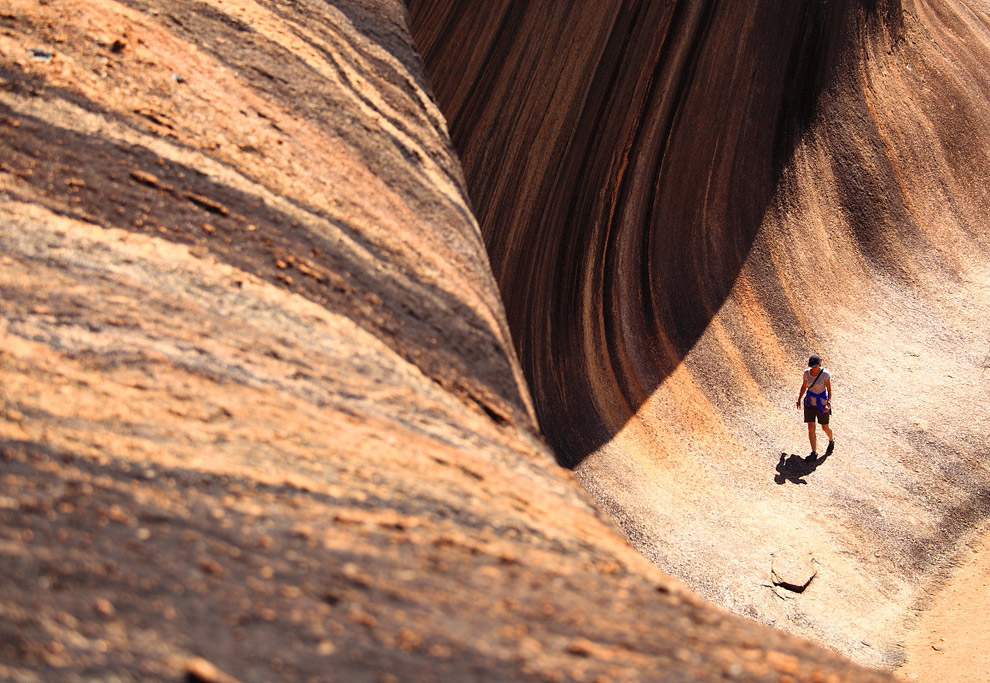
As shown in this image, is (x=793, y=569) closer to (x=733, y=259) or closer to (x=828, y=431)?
(x=828, y=431)

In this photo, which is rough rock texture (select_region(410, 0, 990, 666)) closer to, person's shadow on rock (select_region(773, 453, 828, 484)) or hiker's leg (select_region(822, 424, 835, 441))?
person's shadow on rock (select_region(773, 453, 828, 484))

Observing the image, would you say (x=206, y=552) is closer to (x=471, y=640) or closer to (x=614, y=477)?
(x=471, y=640)

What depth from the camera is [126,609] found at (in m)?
2.00

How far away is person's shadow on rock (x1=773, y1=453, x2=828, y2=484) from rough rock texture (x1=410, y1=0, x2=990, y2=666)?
3cm

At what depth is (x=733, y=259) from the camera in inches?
363

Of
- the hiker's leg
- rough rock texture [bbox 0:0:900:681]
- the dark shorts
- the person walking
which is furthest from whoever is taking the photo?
the hiker's leg

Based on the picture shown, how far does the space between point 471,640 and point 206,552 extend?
79cm

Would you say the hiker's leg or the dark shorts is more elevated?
the dark shorts

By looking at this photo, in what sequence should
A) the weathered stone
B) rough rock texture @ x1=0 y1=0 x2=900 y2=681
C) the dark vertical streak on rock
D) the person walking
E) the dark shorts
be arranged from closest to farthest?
rough rock texture @ x1=0 y1=0 x2=900 y2=681
the weathered stone
the person walking
the dark shorts
the dark vertical streak on rock

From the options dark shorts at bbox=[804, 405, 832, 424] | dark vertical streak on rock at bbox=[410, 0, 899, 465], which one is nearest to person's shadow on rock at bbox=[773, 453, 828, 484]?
dark shorts at bbox=[804, 405, 832, 424]

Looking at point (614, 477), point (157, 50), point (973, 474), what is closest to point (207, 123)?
point (157, 50)

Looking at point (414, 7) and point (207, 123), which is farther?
point (414, 7)

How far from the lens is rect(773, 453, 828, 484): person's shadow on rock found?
8.02m

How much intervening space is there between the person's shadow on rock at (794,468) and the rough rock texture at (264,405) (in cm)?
517
